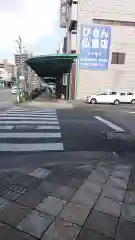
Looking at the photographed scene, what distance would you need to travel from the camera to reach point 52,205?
3.88 m

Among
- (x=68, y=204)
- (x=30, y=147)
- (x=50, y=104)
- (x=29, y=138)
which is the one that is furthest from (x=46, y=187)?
(x=50, y=104)

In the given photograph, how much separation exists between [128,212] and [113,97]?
24917 millimetres

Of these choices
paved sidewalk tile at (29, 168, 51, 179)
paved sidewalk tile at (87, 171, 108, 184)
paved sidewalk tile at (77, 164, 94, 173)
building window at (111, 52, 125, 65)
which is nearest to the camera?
paved sidewalk tile at (87, 171, 108, 184)

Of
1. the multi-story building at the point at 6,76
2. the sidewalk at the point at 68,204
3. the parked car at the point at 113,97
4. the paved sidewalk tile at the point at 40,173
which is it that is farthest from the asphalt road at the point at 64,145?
the multi-story building at the point at 6,76

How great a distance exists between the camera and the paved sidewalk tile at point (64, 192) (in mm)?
4176

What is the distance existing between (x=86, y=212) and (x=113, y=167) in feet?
7.24

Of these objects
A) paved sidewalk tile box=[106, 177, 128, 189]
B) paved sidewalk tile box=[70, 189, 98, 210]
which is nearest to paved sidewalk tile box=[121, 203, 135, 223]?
paved sidewalk tile box=[70, 189, 98, 210]

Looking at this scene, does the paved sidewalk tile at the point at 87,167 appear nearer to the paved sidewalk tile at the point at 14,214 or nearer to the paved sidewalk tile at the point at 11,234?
the paved sidewalk tile at the point at 14,214

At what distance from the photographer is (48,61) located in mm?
28281

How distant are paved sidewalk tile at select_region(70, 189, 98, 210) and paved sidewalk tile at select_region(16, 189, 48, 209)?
52cm

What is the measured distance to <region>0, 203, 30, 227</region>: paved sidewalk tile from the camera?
11.3 ft

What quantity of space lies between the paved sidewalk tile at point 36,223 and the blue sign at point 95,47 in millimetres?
27465

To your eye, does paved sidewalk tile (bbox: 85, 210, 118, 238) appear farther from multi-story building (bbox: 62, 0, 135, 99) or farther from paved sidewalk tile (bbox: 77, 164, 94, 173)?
multi-story building (bbox: 62, 0, 135, 99)

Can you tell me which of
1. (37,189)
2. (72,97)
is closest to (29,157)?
(37,189)
